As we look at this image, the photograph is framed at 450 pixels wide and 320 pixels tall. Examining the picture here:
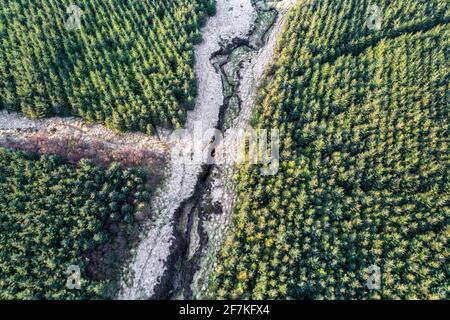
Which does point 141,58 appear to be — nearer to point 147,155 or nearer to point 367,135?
point 147,155

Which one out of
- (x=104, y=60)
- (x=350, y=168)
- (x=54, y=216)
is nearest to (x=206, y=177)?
(x=350, y=168)

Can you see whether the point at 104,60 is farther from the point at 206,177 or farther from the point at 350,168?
the point at 350,168

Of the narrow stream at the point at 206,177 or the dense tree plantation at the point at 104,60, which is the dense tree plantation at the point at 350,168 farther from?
the dense tree plantation at the point at 104,60

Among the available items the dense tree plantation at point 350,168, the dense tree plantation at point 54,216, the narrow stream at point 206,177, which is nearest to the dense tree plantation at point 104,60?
the narrow stream at point 206,177

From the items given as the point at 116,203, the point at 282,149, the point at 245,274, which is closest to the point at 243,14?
the point at 282,149

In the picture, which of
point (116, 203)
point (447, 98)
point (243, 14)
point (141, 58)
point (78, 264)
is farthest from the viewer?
point (243, 14)
